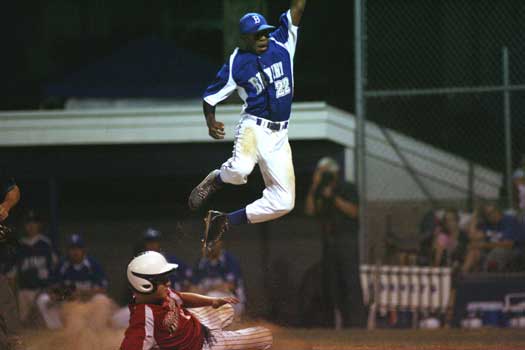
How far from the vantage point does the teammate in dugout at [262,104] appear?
22.9 feet

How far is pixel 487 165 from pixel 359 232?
6.34ft

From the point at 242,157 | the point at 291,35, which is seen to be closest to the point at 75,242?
the point at 242,157

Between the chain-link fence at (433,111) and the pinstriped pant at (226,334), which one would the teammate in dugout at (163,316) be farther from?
the chain-link fence at (433,111)

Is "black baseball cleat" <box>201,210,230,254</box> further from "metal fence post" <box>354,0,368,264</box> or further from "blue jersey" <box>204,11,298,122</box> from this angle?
"metal fence post" <box>354,0,368,264</box>

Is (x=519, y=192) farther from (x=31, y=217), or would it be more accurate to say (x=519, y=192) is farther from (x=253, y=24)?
(x=31, y=217)

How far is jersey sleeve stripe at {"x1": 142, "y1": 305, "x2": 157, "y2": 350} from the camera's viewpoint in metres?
5.94

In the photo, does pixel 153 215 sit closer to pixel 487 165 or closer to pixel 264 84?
pixel 487 165

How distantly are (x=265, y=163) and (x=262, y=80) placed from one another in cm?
65

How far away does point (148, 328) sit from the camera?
234 inches

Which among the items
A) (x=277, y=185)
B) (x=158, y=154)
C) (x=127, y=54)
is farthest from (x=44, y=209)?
(x=277, y=185)

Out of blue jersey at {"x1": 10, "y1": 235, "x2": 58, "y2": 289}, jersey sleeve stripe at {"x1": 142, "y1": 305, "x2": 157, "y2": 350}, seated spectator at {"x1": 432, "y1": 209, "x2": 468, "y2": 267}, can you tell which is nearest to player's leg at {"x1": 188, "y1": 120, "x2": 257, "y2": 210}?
jersey sleeve stripe at {"x1": 142, "y1": 305, "x2": 157, "y2": 350}

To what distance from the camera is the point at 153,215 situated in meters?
11.9

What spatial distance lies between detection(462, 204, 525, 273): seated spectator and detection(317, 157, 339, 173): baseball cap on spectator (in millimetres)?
→ 1749

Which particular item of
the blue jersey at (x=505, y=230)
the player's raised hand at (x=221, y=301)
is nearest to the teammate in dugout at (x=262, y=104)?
the player's raised hand at (x=221, y=301)
